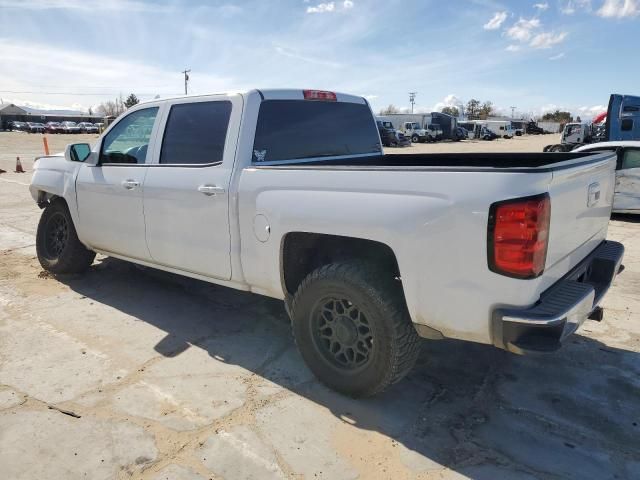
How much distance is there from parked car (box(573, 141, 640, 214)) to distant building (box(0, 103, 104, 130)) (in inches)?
3883

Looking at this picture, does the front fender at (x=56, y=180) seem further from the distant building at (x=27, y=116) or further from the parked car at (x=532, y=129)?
the distant building at (x=27, y=116)

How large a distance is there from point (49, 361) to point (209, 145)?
197 cm

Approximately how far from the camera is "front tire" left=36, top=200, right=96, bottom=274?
5.25m

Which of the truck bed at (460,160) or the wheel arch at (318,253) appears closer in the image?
the wheel arch at (318,253)

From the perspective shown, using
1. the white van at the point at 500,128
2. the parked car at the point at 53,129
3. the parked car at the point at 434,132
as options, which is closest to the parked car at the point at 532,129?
the white van at the point at 500,128

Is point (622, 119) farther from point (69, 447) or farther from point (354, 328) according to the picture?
point (69, 447)

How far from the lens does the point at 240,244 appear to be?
347 cm

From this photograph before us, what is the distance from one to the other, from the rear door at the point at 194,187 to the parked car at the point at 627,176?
7543 mm

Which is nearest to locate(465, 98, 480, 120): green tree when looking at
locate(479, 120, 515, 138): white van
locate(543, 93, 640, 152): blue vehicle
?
locate(479, 120, 515, 138): white van

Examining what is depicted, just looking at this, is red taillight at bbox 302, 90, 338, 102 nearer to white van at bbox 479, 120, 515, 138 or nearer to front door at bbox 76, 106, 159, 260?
front door at bbox 76, 106, 159, 260

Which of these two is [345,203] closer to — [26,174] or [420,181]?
[420,181]

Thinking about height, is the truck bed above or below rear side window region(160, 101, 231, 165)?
below

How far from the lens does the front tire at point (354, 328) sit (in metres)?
2.83

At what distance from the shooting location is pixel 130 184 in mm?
4250
